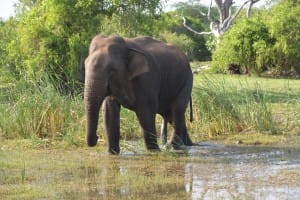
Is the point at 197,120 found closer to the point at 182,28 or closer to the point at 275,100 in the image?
the point at 275,100

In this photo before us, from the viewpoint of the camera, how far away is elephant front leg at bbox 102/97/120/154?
11594mm

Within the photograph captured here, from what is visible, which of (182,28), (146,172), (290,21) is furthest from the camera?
(182,28)

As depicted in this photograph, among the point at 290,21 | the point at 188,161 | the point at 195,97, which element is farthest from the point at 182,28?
the point at 188,161

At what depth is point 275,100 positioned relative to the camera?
1905 cm

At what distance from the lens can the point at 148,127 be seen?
38.4ft

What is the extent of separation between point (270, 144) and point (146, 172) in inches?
139

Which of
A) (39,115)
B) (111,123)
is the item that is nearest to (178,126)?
(111,123)

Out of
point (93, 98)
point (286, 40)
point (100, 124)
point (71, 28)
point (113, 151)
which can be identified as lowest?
point (113, 151)

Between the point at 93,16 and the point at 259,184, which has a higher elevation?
the point at 93,16

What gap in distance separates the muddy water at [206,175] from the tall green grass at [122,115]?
1525mm

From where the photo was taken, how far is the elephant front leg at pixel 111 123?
456 inches

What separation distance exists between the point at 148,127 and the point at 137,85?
728mm

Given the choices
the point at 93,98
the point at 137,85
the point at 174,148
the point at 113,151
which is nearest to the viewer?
the point at 93,98

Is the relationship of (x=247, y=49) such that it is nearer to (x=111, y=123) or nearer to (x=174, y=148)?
(x=174, y=148)
